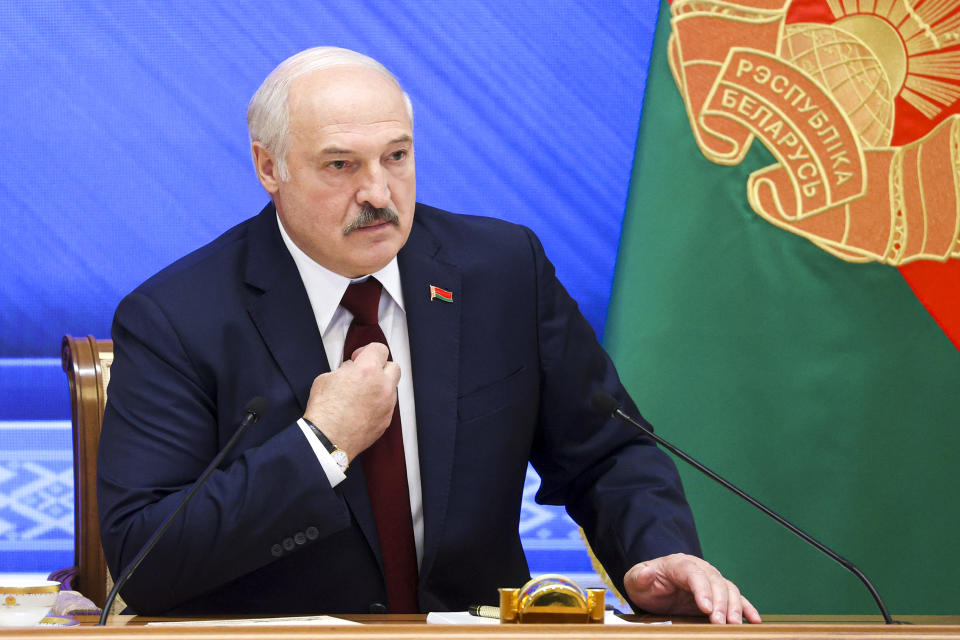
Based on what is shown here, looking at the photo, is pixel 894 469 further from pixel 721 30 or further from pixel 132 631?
pixel 132 631

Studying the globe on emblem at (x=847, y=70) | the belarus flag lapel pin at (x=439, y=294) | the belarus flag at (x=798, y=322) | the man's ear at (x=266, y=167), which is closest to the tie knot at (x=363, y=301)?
the belarus flag lapel pin at (x=439, y=294)

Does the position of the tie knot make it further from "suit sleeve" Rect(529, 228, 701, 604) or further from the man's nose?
"suit sleeve" Rect(529, 228, 701, 604)

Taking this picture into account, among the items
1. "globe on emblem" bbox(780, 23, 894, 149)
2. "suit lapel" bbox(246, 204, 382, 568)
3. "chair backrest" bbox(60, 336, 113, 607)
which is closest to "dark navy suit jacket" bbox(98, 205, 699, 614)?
"suit lapel" bbox(246, 204, 382, 568)

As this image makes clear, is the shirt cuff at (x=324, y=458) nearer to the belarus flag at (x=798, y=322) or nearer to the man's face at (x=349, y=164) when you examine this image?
the man's face at (x=349, y=164)

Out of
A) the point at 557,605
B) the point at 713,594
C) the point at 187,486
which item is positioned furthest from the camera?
the point at 187,486

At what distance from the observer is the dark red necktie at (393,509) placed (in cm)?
190

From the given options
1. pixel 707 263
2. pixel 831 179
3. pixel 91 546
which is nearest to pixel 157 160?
pixel 91 546

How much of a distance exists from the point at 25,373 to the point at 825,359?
2124 mm

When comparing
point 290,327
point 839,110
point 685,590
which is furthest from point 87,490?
point 839,110

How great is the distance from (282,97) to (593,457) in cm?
87

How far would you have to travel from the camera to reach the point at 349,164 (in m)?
1.90

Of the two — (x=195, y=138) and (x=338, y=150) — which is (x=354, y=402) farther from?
(x=195, y=138)

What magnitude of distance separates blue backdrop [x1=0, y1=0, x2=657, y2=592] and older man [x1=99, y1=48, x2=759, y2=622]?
0.99 metres

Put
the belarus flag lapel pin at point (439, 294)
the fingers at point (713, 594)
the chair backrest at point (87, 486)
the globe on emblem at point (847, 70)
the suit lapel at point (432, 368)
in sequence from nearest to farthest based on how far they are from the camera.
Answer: the fingers at point (713, 594) → the suit lapel at point (432, 368) → the belarus flag lapel pin at point (439, 294) → the chair backrest at point (87, 486) → the globe on emblem at point (847, 70)
